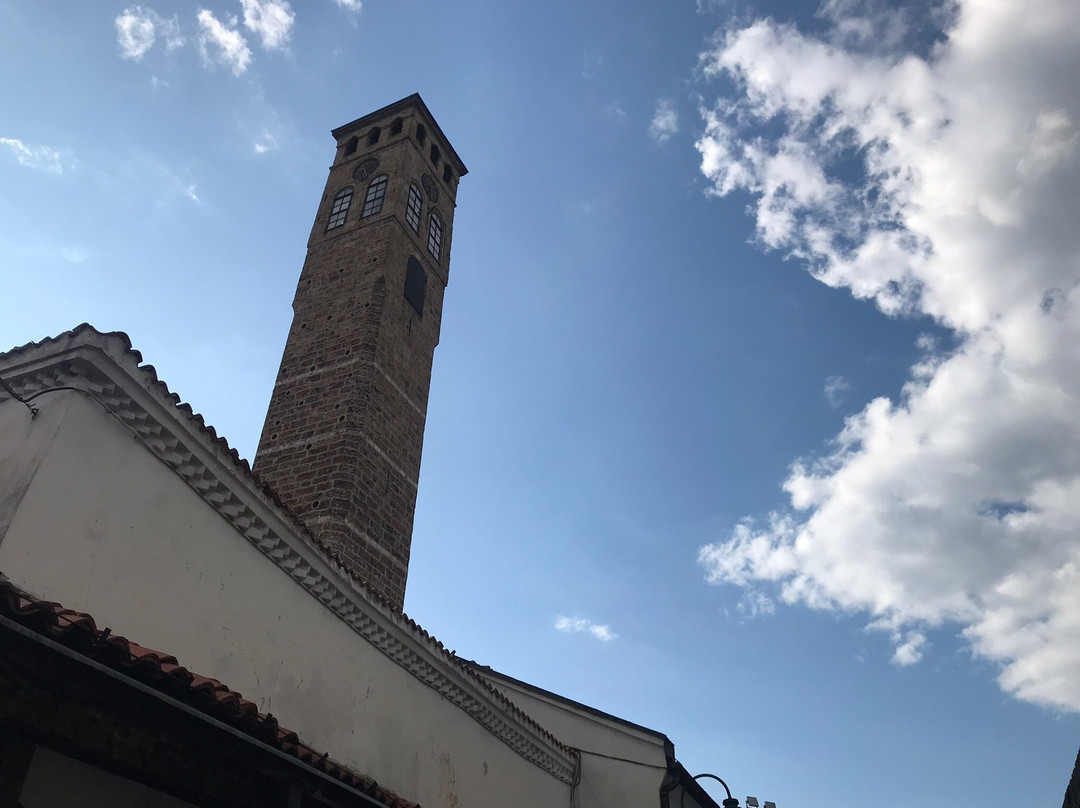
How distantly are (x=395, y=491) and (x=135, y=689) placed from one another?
11.4 meters

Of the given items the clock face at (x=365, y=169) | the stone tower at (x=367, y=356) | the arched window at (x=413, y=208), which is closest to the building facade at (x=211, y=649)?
the stone tower at (x=367, y=356)

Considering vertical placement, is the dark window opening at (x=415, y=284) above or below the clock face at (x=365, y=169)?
below

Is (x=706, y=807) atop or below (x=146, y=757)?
atop

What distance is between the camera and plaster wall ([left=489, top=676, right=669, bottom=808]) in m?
13.0

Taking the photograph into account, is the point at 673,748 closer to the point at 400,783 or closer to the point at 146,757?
the point at 400,783

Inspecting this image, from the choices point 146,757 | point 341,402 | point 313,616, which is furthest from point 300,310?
point 146,757

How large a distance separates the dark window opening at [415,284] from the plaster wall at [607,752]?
9.13 metres

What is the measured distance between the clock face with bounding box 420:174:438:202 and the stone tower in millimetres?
53

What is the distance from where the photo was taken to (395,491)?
51.8 feet

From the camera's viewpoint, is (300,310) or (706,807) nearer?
(706,807)

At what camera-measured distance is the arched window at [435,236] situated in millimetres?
20422

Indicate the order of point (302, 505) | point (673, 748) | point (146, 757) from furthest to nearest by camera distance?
1. point (302, 505)
2. point (673, 748)
3. point (146, 757)

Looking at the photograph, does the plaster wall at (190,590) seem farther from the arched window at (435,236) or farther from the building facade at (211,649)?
the arched window at (435,236)

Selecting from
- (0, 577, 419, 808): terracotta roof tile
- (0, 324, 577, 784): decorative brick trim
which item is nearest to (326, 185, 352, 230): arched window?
(0, 324, 577, 784): decorative brick trim
